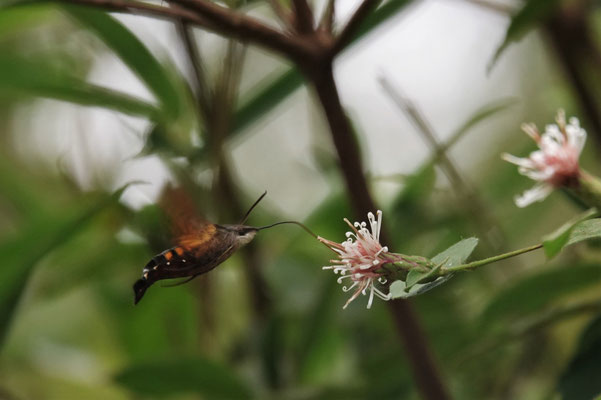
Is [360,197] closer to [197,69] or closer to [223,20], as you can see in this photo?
[223,20]

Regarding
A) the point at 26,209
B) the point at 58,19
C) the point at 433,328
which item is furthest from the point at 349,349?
the point at 58,19

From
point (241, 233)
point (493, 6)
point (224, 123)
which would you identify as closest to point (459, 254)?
point (241, 233)

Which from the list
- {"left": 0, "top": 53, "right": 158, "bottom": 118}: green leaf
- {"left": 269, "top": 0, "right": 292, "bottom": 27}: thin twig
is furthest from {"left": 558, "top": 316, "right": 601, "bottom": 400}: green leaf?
{"left": 0, "top": 53, "right": 158, "bottom": 118}: green leaf

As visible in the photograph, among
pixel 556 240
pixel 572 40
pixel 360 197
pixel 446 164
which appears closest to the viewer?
pixel 556 240

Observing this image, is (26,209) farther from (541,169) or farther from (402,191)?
(541,169)

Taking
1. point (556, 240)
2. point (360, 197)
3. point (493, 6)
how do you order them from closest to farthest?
point (556, 240), point (360, 197), point (493, 6)

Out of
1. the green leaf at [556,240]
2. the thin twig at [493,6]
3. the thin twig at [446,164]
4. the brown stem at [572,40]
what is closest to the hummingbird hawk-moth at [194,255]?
the green leaf at [556,240]

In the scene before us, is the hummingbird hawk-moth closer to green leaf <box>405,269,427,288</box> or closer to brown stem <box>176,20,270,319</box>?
green leaf <box>405,269,427,288</box>
